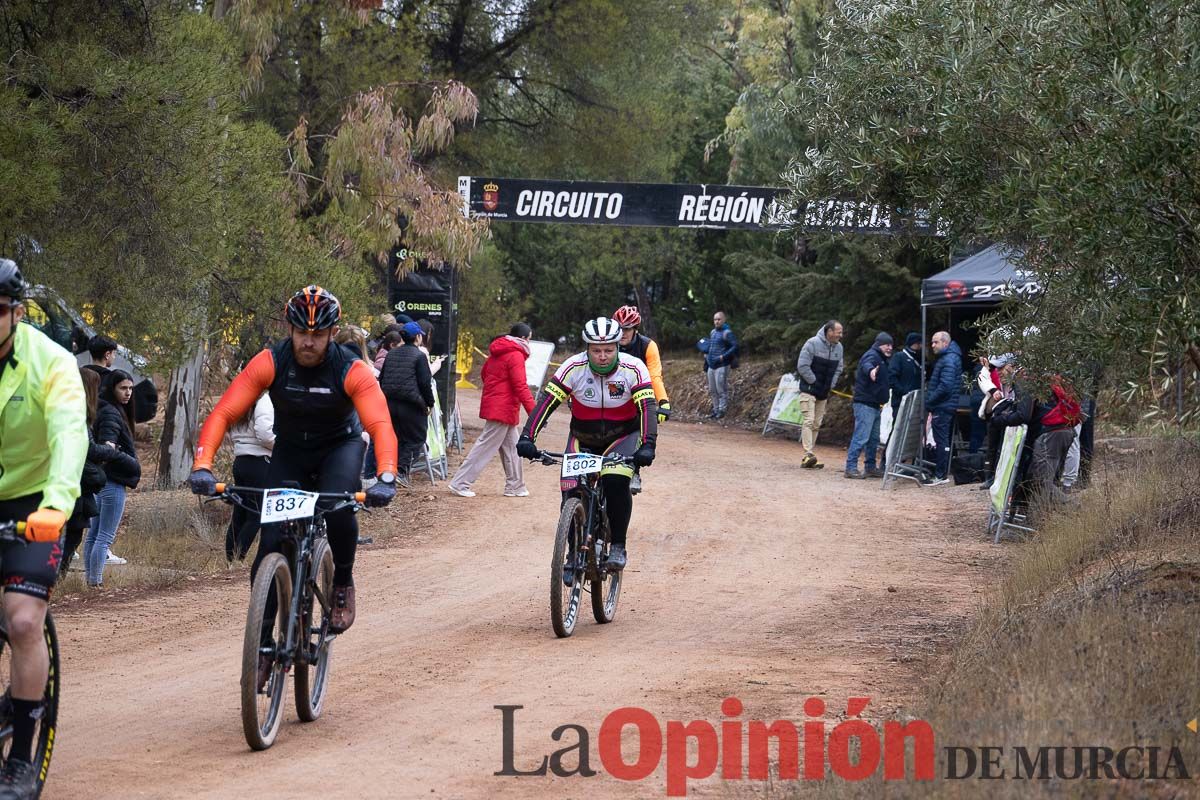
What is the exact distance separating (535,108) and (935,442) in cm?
1317

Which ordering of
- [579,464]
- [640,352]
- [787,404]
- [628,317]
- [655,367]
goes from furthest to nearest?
[787,404] → [640,352] → [655,367] → [628,317] → [579,464]

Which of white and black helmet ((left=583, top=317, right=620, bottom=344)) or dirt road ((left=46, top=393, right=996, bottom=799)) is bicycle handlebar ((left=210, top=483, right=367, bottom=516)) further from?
white and black helmet ((left=583, top=317, right=620, bottom=344))

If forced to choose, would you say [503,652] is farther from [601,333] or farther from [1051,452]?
[1051,452]

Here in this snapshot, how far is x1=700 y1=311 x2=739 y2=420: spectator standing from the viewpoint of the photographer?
98.6 ft

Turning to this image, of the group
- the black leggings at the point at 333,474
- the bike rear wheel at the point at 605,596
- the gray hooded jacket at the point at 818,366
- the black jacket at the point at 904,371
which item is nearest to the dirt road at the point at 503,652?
the bike rear wheel at the point at 605,596

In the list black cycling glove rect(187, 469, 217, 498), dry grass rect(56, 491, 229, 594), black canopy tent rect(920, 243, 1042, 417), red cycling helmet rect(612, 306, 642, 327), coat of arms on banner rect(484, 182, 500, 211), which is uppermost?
coat of arms on banner rect(484, 182, 500, 211)

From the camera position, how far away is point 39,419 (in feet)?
17.8

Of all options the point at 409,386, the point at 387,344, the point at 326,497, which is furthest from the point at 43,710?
the point at 387,344

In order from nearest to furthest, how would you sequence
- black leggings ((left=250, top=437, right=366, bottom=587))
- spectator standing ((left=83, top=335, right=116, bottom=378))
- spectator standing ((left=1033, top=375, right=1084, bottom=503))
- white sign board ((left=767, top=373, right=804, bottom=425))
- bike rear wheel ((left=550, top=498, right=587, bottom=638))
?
black leggings ((left=250, top=437, right=366, bottom=587)), bike rear wheel ((left=550, top=498, right=587, bottom=638)), spectator standing ((left=83, top=335, right=116, bottom=378)), spectator standing ((left=1033, top=375, right=1084, bottom=503)), white sign board ((left=767, top=373, right=804, bottom=425))

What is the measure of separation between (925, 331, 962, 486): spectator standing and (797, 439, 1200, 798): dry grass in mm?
7742

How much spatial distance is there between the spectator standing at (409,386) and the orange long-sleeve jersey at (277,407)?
31.4ft

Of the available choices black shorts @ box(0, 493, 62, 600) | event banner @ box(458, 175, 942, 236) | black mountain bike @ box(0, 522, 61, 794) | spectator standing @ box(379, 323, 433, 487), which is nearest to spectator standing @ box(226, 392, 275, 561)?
spectator standing @ box(379, 323, 433, 487)

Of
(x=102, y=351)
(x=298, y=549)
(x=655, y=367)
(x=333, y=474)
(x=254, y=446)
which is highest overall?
(x=655, y=367)

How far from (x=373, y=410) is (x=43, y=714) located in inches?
87.5
